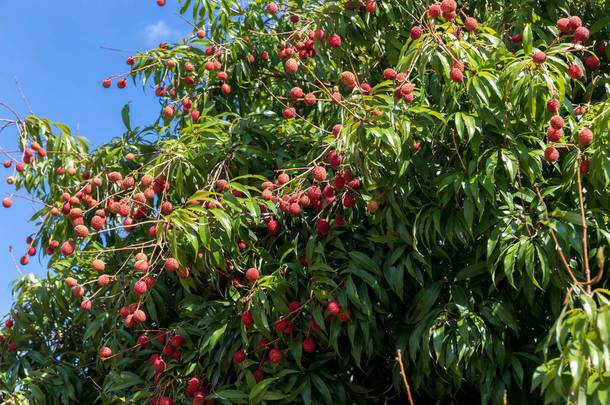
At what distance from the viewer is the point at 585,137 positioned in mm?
2059

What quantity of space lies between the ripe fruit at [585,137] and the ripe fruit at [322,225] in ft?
3.19

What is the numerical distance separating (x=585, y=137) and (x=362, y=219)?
0.97 metres

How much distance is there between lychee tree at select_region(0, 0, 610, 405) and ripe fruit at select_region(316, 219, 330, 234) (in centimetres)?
4

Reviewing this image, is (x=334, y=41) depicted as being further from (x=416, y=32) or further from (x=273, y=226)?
(x=273, y=226)

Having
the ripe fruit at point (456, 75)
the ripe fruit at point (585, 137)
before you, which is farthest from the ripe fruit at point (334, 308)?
the ripe fruit at point (585, 137)

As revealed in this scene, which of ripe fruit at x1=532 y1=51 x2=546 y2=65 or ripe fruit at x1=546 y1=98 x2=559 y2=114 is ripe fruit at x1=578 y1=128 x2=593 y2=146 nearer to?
ripe fruit at x1=546 y1=98 x2=559 y2=114

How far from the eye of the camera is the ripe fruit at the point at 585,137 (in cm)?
206

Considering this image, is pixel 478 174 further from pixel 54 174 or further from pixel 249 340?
pixel 54 174

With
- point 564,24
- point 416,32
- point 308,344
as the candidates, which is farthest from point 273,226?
point 564,24

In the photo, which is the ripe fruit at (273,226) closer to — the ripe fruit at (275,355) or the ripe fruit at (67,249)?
the ripe fruit at (275,355)

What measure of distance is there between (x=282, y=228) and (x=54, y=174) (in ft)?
4.62

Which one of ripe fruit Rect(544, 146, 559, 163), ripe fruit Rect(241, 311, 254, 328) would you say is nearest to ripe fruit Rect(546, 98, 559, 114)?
ripe fruit Rect(544, 146, 559, 163)

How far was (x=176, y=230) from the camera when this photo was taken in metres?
2.25

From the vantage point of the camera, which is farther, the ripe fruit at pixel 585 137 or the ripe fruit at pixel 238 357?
the ripe fruit at pixel 238 357
